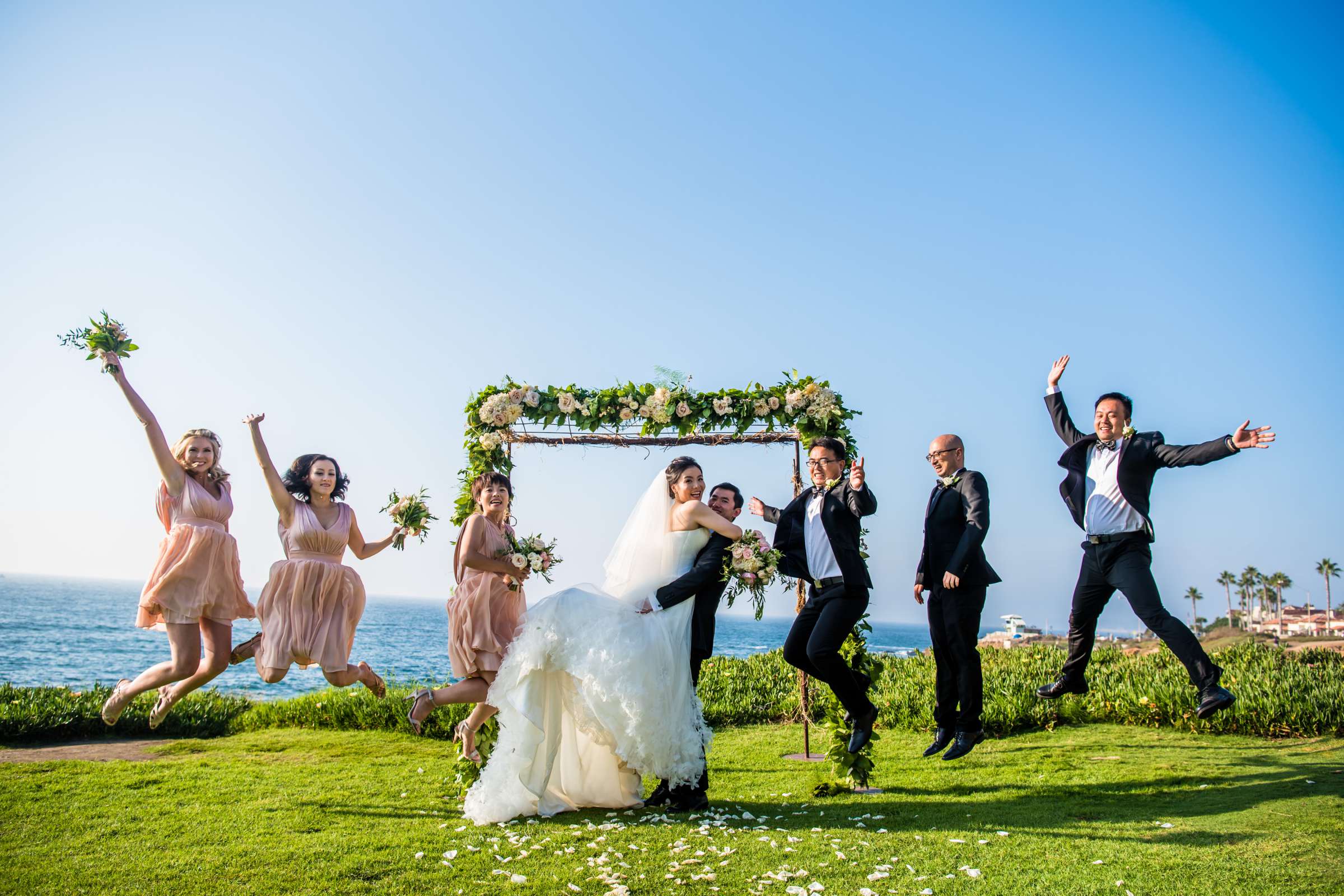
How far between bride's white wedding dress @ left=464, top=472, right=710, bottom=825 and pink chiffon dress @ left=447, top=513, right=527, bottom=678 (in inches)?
13.1

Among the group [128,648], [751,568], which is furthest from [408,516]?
[128,648]

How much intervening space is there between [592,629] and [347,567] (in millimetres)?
2203

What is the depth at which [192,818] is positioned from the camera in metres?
6.01

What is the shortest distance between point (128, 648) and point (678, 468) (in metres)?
51.1

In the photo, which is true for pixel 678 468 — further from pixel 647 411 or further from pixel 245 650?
pixel 245 650

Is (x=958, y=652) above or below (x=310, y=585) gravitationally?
below

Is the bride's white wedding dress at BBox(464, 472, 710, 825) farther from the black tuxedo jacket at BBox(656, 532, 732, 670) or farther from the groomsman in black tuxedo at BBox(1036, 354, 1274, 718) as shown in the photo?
the groomsman in black tuxedo at BBox(1036, 354, 1274, 718)

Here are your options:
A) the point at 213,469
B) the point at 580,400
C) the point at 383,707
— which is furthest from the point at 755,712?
the point at 213,469

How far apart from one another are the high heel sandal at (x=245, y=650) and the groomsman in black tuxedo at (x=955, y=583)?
5.40m

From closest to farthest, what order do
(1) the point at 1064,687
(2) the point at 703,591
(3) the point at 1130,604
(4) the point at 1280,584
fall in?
(3) the point at 1130,604, (1) the point at 1064,687, (2) the point at 703,591, (4) the point at 1280,584

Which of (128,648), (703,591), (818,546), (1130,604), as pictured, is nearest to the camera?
(1130,604)

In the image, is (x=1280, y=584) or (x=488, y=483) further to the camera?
(x=1280, y=584)

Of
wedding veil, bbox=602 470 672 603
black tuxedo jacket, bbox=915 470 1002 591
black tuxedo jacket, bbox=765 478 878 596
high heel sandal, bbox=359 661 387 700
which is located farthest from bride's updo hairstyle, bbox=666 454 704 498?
high heel sandal, bbox=359 661 387 700

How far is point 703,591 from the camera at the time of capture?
6465mm
